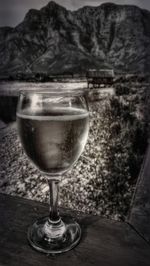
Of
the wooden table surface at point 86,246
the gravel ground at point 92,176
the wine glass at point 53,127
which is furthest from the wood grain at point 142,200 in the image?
the wine glass at point 53,127

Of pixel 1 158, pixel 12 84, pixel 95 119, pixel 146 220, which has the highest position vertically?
pixel 12 84

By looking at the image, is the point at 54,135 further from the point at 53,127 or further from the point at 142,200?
the point at 142,200

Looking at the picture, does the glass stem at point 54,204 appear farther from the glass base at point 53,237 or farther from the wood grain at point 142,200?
the wood grain at point 142,200

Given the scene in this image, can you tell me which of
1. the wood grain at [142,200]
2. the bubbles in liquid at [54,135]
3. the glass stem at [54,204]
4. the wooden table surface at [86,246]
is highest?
the bubbles in liquid at [54,135]

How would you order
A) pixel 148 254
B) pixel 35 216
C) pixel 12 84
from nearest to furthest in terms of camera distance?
pixel 148 254, pixel 35 216, pixel 12 84

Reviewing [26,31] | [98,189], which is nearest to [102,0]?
[26,31]

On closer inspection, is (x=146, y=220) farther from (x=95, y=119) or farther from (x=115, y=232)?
(x=115, y=232)

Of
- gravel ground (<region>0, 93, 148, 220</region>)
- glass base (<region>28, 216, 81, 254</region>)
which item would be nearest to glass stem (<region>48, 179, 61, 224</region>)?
glass base (<region>28, 216, 81, 254</region>)

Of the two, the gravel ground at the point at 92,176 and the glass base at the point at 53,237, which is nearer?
the glass base at the point at 53,237
